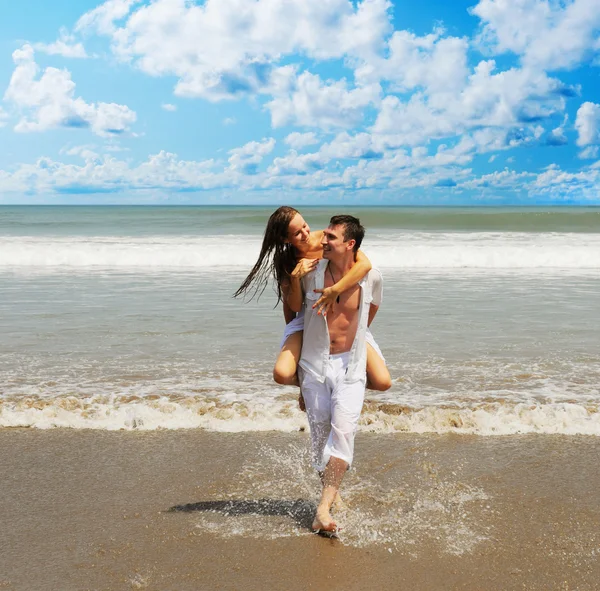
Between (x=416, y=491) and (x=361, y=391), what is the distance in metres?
0.89

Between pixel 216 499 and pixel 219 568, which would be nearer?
pixel 219 568

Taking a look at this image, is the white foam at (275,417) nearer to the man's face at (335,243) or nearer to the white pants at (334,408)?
the white pants at (334,408)

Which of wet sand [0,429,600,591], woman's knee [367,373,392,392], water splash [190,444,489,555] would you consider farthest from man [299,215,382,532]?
wet sand [0,429,600,591]

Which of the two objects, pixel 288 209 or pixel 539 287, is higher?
pixel 288 209

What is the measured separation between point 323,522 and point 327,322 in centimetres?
111

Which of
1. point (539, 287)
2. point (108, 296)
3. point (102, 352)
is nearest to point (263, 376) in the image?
point (102, 352)

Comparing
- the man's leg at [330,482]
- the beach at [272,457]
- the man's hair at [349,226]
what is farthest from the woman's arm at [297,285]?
the beach at [272,457]

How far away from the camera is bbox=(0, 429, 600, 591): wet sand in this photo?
3268 mm

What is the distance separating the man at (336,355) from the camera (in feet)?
12.3

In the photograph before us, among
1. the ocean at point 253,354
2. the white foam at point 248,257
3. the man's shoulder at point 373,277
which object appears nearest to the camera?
the man's shoulder at point 373,277

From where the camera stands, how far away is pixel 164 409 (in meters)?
5.73

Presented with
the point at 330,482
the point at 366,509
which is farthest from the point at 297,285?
the point at 366,509

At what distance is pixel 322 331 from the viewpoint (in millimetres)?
3812

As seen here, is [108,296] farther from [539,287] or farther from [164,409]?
[539,287]
